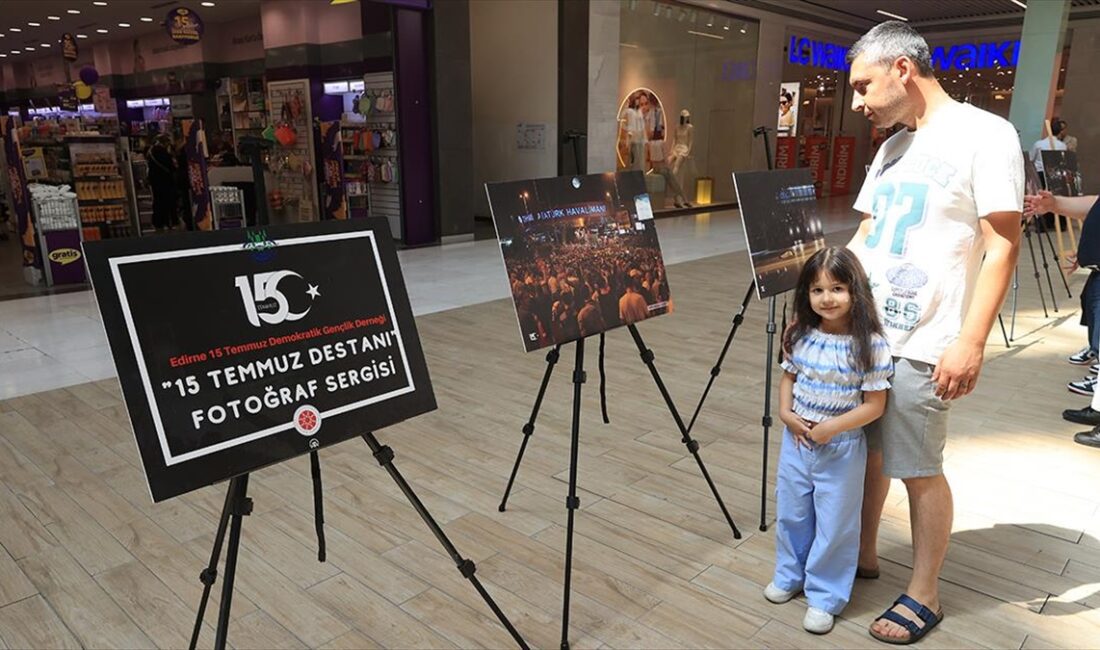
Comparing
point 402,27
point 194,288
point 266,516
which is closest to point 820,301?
point 194,288

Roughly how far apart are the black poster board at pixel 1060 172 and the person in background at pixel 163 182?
10.5 meters

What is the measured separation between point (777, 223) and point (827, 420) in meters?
1.11

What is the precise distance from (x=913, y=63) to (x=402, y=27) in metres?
7.72

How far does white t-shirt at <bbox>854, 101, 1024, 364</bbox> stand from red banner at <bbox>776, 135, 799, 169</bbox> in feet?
46.1

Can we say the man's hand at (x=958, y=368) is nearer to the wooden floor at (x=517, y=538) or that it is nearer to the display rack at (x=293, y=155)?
the wooden floor at (x=517, y=538)

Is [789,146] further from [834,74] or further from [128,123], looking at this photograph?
[128,123]

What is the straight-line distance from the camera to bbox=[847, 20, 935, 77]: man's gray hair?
76.2 inches

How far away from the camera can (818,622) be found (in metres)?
2.17

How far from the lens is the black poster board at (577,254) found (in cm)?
221

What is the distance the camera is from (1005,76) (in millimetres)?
16875

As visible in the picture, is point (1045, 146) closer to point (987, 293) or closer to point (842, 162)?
point (842, 162)

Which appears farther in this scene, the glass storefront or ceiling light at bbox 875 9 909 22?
ceiling light at bbox 875 9 909 22

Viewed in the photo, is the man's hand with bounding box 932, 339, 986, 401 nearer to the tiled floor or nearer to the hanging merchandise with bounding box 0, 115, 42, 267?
the tiled floor

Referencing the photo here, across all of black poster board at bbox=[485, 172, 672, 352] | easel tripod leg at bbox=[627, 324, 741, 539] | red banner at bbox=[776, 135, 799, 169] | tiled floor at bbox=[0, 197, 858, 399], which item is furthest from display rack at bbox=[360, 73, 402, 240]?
red banner at bbox=[776, 135, 799, 169]
